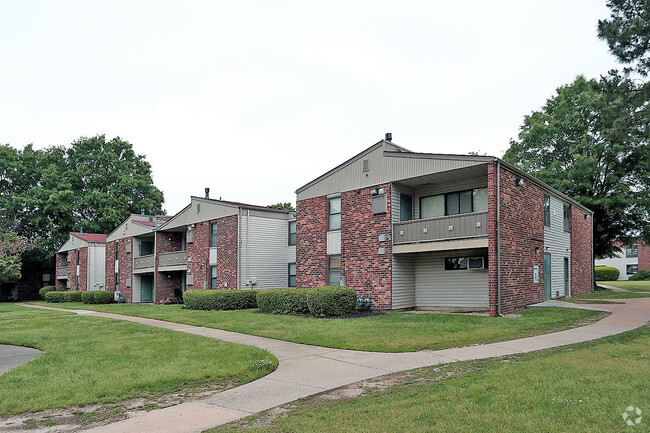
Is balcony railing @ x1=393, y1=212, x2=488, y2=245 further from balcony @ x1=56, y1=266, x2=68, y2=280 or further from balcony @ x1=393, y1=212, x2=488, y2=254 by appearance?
balcony @ x1=56, y1=266, x2=68, y2=280

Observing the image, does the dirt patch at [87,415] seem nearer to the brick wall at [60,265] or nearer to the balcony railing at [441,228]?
the balcony railing at [441,228]

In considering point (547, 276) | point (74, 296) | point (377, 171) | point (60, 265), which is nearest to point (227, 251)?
point (377, 171)

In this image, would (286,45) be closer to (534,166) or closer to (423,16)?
(423,16)

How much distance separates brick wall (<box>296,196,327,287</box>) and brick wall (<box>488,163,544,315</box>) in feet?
24.5

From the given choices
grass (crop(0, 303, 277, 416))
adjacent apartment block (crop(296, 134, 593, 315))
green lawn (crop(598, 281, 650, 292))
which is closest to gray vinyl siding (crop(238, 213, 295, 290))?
adjacent apartment block (crop(296, 134, 593, 315))

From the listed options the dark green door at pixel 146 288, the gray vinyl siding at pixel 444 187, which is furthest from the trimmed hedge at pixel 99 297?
the gray vinyl siding at pixel 444 187

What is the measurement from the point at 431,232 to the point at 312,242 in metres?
5.97

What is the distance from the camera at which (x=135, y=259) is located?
3484 centimetres

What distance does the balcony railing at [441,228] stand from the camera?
1605 centimetres

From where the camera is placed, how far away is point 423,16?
42.7 ft

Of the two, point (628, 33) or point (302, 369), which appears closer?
point (302, 369)

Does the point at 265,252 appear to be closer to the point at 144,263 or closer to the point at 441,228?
the point at 441,228

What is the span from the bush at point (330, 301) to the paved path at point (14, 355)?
857 centimetres

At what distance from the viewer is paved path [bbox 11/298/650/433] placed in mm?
5742
